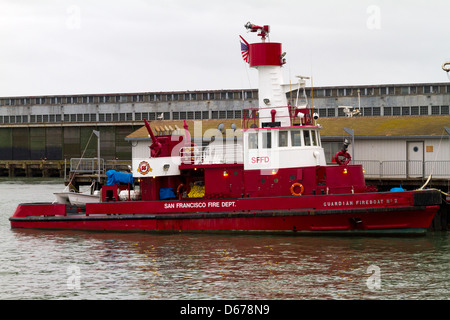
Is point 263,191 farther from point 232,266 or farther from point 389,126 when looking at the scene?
point 389,126

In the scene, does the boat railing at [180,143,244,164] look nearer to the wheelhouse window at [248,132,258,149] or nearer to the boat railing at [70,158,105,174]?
the wheelhouse window at [248,132,258,149]

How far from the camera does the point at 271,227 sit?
22.5 m

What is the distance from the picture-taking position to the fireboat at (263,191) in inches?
857

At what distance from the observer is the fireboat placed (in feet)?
71.4

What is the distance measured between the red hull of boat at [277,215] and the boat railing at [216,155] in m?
1.74

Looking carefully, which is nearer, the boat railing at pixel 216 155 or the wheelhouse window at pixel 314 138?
the wheelhouse window at pixel 314 138

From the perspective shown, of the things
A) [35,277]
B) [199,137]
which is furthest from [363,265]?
[199,137]

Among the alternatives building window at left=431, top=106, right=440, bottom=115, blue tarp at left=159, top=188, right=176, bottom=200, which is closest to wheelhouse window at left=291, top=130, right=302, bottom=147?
blue tarp at left=159, top=188, right=176, bottom=200

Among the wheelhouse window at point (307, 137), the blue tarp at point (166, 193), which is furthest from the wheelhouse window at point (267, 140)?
the blue tarp at point (166, 193)

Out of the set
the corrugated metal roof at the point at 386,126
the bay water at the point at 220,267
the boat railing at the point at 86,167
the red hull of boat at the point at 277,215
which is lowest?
the bay water at the point at 220,267

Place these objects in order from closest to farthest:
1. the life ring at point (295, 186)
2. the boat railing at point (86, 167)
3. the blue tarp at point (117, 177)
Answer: the life ring at point (295, 186) < the blue tarp at point (117, 177) < the boat railing at point (86, 167)

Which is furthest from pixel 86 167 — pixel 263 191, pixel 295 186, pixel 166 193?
pixel 295 186

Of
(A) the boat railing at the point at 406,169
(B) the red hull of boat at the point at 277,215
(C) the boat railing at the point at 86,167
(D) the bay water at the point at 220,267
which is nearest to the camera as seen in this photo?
(D) the bay water at the point at 220,267

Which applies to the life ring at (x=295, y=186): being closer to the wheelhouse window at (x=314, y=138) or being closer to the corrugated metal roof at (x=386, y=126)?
the wheelhouse window at (x=314, y=138)
